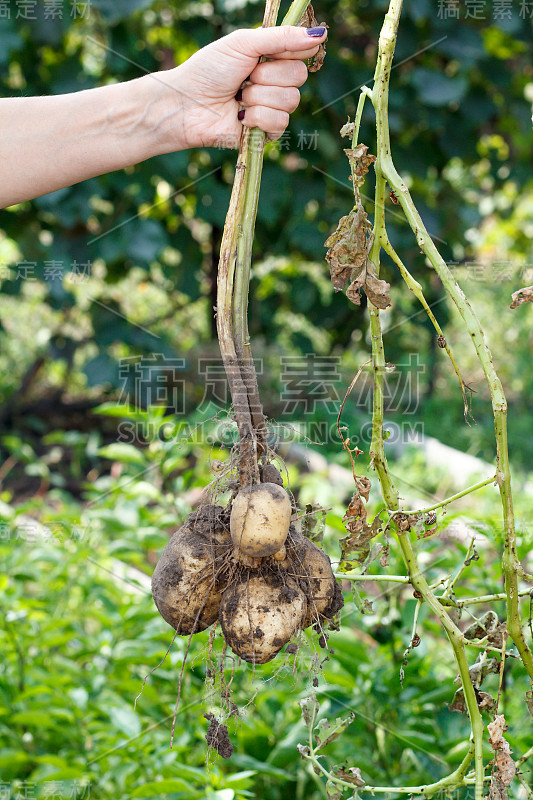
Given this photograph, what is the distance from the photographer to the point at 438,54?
2.81m

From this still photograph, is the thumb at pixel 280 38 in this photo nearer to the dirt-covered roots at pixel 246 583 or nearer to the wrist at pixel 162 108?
the wrist at pixel 162 108

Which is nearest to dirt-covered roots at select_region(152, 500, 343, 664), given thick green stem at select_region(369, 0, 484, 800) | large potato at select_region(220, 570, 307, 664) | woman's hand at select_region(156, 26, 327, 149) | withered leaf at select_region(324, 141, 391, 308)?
large potato at select_region(220, 570, 307, 664)

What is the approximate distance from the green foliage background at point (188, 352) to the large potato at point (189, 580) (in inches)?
6.3

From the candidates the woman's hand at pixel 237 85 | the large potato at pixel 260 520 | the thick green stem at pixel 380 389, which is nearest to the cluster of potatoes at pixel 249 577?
the large potato at pixel 260 520

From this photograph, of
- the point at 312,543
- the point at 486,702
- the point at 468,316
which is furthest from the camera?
the point at 312,543

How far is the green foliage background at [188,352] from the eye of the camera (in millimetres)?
1146

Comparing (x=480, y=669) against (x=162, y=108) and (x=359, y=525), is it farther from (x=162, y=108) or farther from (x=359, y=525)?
(x=162, y=108)

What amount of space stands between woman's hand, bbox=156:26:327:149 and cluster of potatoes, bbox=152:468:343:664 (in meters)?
0.41

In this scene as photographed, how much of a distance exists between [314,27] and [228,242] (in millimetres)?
275

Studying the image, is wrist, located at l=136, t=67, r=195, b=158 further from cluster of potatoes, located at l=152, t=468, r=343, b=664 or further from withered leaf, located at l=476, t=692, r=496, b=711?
withered leaf, located at l=476, t=692, r=496, b=711

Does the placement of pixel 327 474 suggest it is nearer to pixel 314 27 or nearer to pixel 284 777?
pixel 284 777

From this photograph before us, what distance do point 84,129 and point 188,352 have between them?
2206 mm

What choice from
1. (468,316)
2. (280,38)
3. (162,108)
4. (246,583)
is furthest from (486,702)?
(162,108)

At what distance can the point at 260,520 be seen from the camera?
2.34ft
